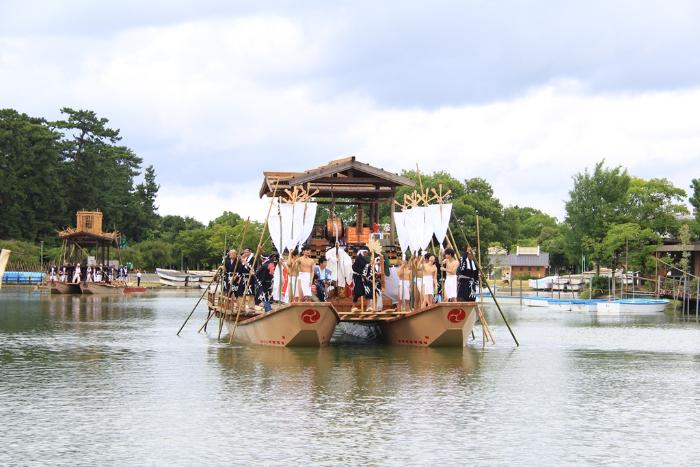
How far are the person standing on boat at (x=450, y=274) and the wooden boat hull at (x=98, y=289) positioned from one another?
184ft

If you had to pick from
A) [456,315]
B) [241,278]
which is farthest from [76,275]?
[456,315]

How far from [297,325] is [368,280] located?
2.75 m

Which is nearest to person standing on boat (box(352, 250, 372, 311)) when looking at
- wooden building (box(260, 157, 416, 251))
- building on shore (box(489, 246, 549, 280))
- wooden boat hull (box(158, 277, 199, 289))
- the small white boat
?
wooden building (box(260, 157, 416, 251))

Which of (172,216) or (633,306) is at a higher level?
(172,216)

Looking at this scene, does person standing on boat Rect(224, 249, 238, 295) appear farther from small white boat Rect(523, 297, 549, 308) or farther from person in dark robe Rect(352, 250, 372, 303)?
small white boat Rect(523, 297, 549, 308)

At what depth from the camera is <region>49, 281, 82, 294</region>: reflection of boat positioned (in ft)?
252

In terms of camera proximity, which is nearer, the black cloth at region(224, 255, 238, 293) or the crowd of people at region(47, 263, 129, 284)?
the black cloth at region(224, 255, 238, 293)

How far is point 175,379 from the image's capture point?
67.0 feet

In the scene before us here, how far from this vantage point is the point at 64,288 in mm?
76938

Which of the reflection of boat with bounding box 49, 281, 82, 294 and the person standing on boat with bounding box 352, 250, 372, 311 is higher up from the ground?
the person standing on boat with bounding box 352, 250, 372, 311

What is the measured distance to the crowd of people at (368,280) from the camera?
2586cm

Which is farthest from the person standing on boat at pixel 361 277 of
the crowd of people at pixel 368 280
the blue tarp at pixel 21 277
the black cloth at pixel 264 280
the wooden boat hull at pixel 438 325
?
the blue tarp at pixel 21 277

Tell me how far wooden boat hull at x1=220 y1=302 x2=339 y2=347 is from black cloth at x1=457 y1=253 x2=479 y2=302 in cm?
357

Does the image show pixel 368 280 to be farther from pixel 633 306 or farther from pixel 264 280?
pixel 633 306
